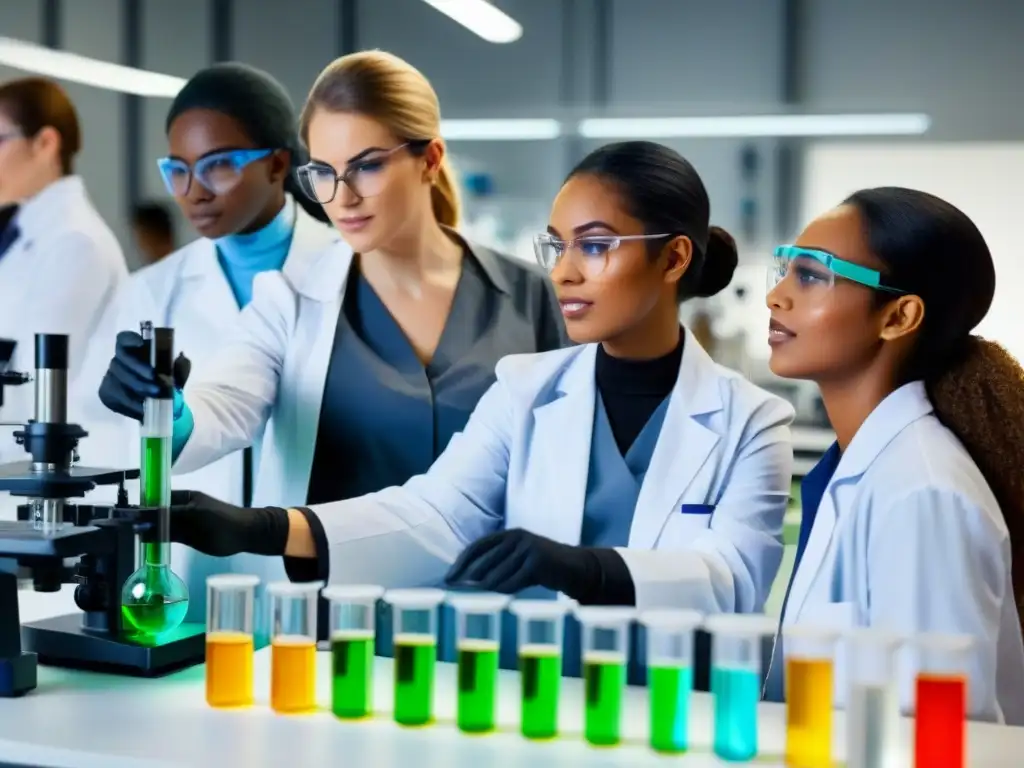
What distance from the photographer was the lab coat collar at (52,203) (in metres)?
3.17

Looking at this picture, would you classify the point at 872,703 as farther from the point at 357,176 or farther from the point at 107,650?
the point at 357,176

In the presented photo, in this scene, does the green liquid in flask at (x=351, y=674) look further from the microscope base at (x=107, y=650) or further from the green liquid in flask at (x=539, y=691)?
the microscope base at (x=107, y=650)

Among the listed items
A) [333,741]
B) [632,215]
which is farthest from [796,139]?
[333,741]

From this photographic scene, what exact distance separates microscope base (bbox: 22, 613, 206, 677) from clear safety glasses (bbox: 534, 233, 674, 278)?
1.05 meters

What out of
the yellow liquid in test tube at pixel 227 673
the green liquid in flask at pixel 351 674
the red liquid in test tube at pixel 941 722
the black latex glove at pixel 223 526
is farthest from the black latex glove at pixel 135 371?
the red liquid in test tube at pixel 941 722

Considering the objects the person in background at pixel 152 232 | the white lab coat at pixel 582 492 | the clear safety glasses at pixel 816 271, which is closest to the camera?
the clear safety glasses at pixel 816 271

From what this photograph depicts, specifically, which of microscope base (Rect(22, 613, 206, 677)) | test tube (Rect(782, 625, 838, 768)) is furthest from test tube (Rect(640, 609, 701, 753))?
microscope base (Rect(22, 613, 206, 677))

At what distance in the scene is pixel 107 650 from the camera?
6.89ft

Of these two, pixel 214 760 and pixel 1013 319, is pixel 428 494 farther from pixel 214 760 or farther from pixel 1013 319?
pixel 1013 319

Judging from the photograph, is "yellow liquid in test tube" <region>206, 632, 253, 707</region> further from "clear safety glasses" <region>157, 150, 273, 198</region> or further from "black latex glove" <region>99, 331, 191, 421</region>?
"clear safety glasses" <region>157, 150, 273, 198</region>

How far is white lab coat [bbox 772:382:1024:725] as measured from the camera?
2020 millimetres

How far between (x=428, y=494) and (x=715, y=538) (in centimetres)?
65

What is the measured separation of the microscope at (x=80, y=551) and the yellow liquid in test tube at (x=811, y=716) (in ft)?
3.58

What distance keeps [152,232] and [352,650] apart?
1.55 metres
